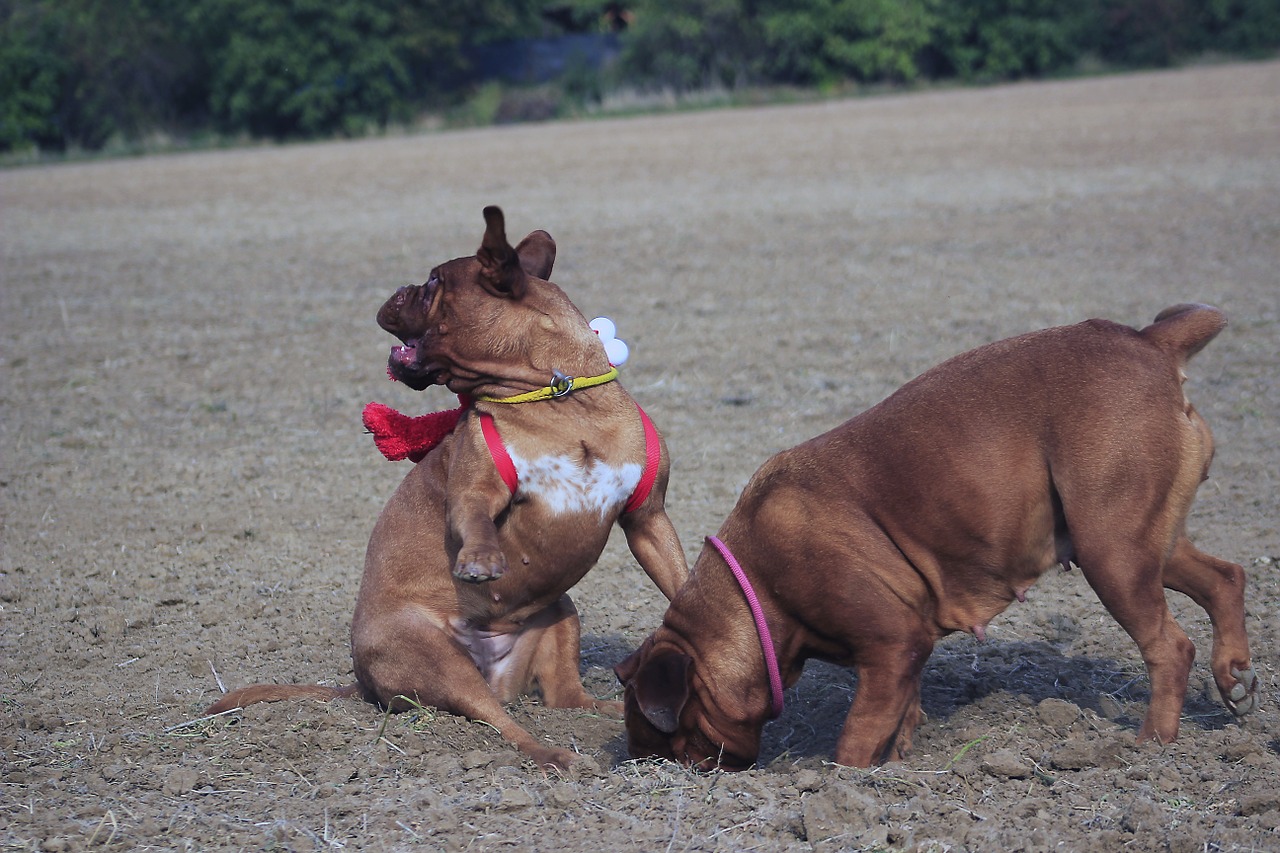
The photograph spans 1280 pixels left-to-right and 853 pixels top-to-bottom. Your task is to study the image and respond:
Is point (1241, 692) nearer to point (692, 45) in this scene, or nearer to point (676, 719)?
point (676, 719)

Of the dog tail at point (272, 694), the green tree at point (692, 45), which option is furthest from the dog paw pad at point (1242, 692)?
the green tree at point (692, 45)

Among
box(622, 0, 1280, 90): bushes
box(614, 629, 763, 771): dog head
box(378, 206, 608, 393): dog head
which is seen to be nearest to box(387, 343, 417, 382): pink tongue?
box(378, 206, 608, 393): dog head

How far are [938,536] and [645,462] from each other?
1.06 m

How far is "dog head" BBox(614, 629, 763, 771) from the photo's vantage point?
403 cm

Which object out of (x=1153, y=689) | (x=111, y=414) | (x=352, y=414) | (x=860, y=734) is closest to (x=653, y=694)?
(x=860, y=734)

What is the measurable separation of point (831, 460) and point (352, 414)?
5806mm

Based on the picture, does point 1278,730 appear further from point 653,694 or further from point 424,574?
point 424,574

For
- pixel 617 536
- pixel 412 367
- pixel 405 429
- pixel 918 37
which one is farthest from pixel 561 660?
pixel 918 37

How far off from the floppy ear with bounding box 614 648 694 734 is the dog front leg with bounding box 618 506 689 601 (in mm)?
644

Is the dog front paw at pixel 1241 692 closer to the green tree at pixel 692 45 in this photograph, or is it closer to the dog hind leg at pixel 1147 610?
the dog hind leg at pixel 1147 610

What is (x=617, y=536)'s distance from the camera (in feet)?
23.1

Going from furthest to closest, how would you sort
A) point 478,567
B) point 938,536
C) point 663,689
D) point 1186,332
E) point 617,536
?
point 617,536
point 1186,332
point 938,536
point 663,689
point 478,567

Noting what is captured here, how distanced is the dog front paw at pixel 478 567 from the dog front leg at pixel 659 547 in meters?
0.81

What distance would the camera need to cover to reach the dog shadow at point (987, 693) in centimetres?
469
